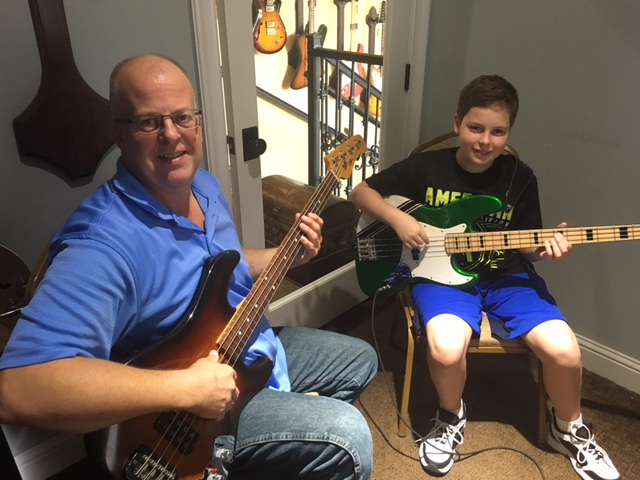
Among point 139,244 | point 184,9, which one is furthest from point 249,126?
point 139,244

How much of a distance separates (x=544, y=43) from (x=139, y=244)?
1.54m

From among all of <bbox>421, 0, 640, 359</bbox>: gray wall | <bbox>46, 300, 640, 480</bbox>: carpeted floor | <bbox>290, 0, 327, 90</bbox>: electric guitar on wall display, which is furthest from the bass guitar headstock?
<bbox>290, 0, 327, 90</bbox>: electric guitar on wall display

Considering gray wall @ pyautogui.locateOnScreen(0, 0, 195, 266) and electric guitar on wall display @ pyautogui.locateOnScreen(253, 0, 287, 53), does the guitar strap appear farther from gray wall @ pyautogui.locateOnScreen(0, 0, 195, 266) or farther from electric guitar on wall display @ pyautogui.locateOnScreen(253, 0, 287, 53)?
electric guitar on wall display @ pyautogui.locateOnScreen(253, 0, 287, 53)

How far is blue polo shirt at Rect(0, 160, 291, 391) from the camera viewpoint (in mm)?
734

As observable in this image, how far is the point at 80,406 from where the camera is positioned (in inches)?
28.4

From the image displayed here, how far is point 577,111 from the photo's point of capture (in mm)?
1693

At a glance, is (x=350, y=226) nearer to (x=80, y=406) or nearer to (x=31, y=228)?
(x=31, y=228)

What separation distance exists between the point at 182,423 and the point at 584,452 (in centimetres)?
125

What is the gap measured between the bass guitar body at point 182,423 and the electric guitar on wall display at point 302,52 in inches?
97.2

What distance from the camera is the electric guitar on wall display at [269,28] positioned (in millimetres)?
2889

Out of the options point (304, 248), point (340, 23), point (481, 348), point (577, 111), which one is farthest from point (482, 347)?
point (340, 23)

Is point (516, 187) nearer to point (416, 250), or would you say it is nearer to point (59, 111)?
point (416, 250)

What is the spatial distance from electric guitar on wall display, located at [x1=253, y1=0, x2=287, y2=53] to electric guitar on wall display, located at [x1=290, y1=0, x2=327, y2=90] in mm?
191

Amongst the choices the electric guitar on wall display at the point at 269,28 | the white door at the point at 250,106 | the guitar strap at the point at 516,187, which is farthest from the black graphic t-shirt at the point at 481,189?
the electric guitar on wall display at the point at 269,28
